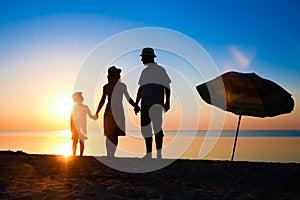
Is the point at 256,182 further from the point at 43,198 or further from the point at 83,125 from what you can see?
the point at 83,125

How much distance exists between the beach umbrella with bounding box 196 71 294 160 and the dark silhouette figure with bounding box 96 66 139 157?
2.43m

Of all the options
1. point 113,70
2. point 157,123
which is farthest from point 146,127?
point 113,70

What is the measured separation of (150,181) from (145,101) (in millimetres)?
2616

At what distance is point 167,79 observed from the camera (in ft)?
28.6

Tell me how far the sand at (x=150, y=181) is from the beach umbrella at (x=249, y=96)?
2.71m

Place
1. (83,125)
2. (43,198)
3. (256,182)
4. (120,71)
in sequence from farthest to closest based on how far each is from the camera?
(83,125) < (120,71) < (256,182) < (43,198)

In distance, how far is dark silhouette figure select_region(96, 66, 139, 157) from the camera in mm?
9523

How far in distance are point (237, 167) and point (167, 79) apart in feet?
7.71

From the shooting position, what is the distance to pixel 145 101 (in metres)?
8.70

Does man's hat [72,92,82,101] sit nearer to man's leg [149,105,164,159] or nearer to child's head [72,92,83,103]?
child's head [72,92,83,103]

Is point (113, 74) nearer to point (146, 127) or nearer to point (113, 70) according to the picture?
point (113, 70)

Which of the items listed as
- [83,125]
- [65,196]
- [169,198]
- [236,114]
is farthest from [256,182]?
[83,125]

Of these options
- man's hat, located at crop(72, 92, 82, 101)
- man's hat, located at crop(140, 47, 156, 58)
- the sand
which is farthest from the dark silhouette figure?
man's hat, located at crop(72, 92, 82, 101)

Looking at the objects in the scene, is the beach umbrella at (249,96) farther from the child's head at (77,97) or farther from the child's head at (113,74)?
the child's head at (77,97)
